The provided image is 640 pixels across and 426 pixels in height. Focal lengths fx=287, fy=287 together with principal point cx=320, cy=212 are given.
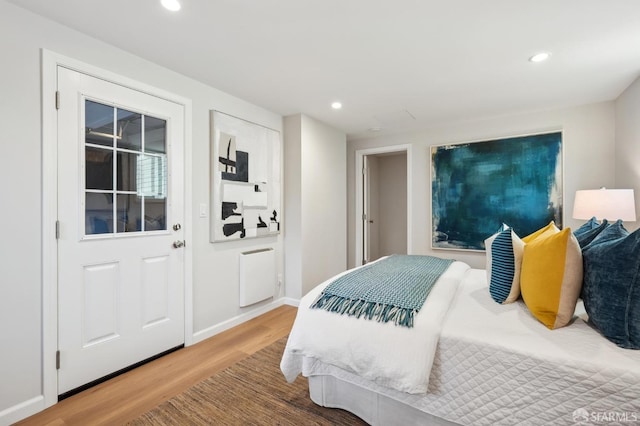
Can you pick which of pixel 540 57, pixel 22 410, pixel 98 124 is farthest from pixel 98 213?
pixel 540 57

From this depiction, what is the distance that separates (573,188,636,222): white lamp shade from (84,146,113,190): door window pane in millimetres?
3986

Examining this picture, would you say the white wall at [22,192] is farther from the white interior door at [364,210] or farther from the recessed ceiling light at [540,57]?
the white interior door at [364,210]

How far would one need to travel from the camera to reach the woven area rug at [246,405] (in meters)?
1.63

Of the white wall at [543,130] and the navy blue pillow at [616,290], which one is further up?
the white wall at [543,130]

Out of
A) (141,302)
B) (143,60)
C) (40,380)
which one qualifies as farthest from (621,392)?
(143,60)

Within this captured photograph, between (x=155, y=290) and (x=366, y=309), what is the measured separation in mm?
1765

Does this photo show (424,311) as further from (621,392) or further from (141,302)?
(141,302)

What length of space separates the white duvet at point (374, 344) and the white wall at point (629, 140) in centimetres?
235

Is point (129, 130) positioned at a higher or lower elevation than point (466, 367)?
higher

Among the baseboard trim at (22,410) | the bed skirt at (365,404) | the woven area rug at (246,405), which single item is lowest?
the woven area rug at (246,405)

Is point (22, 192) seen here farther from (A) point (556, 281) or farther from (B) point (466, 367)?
(A) point (556, 281)

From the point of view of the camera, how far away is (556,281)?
1.34 m

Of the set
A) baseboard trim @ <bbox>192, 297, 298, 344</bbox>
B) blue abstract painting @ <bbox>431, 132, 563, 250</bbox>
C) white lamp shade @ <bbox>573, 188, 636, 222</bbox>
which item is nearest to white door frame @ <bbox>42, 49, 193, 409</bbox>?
baseboard trim @ <bbox>192, 297, 298, 344</bbox>

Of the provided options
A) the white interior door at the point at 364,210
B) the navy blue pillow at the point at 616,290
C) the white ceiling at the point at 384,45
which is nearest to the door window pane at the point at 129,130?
the white ceiling at the point at 384,45
